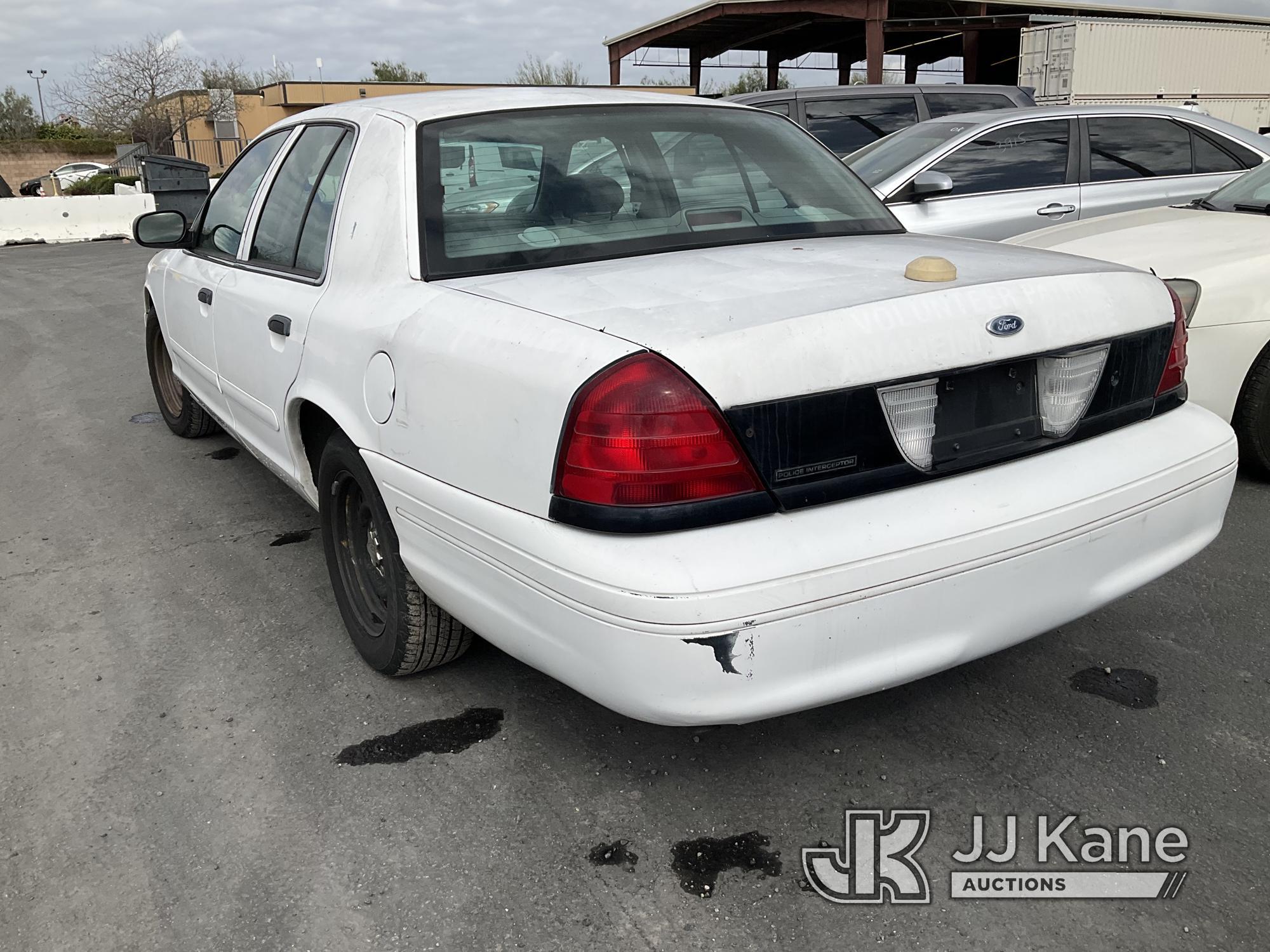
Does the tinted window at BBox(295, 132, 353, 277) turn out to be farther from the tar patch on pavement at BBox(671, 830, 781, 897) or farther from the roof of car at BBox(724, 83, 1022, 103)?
the roof of car at BBox(724, 83, 1022, 103)

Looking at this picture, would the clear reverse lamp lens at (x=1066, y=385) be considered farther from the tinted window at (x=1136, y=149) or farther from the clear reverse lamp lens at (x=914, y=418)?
the tinted window at (x=1136, y=149)

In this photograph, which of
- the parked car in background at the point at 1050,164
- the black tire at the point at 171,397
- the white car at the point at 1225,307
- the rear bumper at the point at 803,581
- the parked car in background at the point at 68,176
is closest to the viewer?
the rear bumper at the point at 803,581

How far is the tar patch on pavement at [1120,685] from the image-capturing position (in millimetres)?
2938

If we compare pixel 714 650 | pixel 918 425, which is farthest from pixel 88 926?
pixel 918 425

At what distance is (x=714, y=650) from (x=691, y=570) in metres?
0.16

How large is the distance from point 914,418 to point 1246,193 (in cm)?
400

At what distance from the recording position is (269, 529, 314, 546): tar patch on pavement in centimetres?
435

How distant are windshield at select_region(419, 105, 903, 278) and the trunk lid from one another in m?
0.15

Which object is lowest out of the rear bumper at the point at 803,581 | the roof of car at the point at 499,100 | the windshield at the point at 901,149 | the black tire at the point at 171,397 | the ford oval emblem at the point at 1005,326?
the black tire at the point at 171,397

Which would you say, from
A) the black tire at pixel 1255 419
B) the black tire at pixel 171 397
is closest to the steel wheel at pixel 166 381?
the black tire at pixel 171 397

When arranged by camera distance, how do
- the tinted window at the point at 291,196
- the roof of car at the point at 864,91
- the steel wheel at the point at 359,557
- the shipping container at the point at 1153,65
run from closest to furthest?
1. the steel wheel at the point at 359,557
2. the tinted window at the point at 291,196
3. the roof of car at the point at 864,91
4. the shipping container at the point at 1153,65

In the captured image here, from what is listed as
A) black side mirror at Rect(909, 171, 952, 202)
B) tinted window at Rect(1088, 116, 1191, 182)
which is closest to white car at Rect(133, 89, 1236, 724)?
black side mirror at Rect(909, 171, 952, 202)

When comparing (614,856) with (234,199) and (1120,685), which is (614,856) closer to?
(1120,685)

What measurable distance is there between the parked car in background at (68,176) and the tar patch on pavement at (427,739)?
38.2 m
